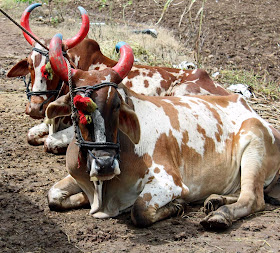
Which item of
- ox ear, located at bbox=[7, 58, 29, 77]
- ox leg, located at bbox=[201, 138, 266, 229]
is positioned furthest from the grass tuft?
ox ear, located at bbox=[7, 58, 29, 77]

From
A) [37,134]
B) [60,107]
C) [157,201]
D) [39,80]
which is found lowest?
[37,134]

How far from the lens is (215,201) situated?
4.65 m

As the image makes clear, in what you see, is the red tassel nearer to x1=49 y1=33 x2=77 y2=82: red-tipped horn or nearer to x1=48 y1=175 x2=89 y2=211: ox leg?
x1=49 y1=33 x2=77 y2=82: red-tipped horn

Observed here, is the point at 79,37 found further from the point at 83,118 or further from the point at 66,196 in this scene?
the point at 83,118

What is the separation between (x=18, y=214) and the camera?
14.5 feet

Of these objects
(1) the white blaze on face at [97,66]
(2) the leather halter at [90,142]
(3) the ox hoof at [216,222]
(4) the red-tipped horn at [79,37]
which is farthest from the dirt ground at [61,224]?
(4) the red-tipped horn at [79,37]

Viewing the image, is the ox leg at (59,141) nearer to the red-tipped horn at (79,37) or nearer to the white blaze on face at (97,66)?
the red-tipped horn at (79,37)

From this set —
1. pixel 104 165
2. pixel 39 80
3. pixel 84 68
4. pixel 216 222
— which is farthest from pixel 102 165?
pixel 84 68

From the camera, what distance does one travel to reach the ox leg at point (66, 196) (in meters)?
4.54

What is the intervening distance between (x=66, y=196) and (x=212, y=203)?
1.32 metres

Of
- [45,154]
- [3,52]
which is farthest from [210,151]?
[3,52]

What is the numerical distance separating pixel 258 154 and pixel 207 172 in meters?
0.55

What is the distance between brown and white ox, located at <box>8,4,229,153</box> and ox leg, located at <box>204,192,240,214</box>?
7.00 feet

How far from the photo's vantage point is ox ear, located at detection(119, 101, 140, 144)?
4242 millimetres
